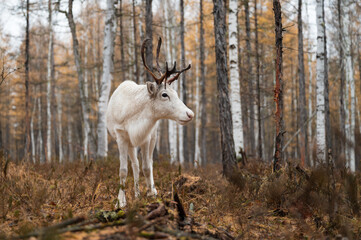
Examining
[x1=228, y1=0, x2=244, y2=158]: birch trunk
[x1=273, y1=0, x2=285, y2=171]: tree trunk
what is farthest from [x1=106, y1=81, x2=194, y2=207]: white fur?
[x1=228, y1=0, x2=244, y2=158]: birch trunk

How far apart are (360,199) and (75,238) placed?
3446 mm

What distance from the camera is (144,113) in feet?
13.6

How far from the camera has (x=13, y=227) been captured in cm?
252

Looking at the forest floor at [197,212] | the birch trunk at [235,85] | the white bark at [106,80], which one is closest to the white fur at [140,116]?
the forest floor at [197,212]

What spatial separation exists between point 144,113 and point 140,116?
0.08 metres

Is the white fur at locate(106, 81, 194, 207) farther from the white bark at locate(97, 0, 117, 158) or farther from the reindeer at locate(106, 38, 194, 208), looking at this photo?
the white bark at locate(97, 0, 117, 158)

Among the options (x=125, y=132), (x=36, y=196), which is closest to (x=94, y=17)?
(x=125, y=132)

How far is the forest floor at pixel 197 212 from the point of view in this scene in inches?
77.7

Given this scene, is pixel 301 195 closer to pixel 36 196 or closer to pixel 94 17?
pixel 36 196

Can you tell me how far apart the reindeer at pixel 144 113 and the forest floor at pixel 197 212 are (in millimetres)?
670

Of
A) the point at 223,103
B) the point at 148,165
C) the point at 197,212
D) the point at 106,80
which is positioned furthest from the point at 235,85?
the point at 197,212

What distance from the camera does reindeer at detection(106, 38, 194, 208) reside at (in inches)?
156

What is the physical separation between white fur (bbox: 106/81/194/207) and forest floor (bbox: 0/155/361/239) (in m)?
0.67

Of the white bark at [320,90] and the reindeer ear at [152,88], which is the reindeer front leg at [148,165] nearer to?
the reindeer ear at [152,88]
